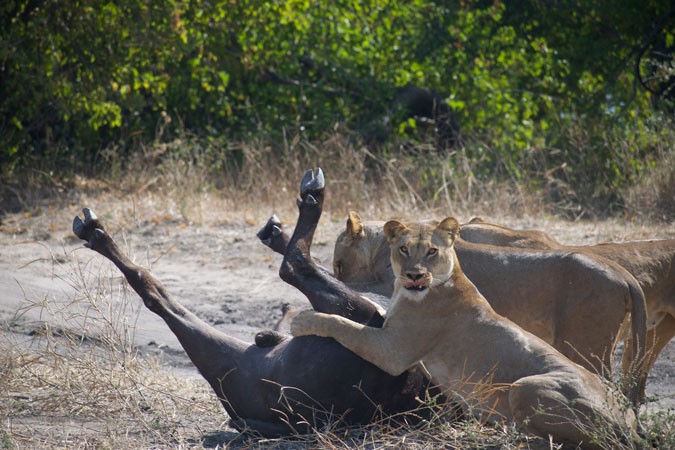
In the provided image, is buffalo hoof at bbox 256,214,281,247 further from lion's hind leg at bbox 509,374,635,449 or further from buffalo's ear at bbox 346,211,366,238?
lion's hind leg at bbox 509,374,635,449

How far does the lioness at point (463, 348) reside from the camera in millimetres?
4039

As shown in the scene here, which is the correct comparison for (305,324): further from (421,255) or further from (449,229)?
(449,229)

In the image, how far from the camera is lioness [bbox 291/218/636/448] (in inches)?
159

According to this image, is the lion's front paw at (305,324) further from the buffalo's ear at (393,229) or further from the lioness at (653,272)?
the lioness at (653,272)

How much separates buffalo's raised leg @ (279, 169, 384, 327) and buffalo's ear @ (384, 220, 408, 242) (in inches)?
14.7

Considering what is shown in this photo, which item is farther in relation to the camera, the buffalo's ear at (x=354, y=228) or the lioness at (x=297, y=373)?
the buffalo's ear at (x=354, y=228)

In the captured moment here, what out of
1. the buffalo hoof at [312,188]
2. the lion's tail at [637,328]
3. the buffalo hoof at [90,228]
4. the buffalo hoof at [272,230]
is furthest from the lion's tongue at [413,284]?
the buffalo hoof at [90,228]

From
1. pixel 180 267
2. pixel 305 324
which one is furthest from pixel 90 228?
pixel 180 267

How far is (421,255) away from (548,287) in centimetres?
Result: 149

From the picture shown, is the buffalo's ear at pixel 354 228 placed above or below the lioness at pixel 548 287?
above

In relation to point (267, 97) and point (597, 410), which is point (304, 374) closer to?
point (597, 410)

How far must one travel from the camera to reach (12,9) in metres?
11.8

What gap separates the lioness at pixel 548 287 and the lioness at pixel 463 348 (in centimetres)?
98

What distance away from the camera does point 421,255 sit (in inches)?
178
